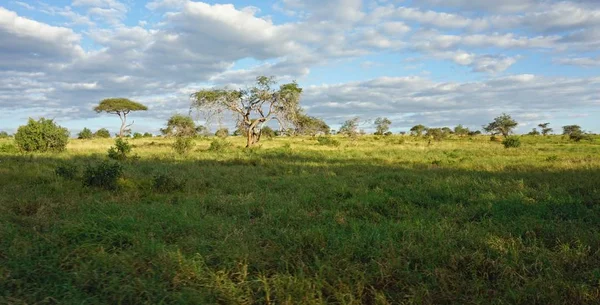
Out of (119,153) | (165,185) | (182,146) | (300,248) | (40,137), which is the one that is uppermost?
(40,137)

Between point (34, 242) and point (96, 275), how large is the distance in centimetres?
169

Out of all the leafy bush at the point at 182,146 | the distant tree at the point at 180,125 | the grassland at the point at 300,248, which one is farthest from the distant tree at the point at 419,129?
the grassland at the point at 300,248

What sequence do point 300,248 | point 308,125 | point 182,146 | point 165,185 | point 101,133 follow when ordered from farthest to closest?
point 101,133
point 308,125
point 182,146
point 165,185
point 300,248

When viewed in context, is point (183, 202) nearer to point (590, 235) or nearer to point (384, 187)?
point (384, 187)

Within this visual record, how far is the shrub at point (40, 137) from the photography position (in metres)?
22.3

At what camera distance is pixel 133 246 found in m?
4.98

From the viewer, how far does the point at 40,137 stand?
22.6 m

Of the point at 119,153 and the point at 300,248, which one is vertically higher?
the point at 119,153

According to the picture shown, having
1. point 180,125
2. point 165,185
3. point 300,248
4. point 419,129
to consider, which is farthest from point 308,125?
point 300,248

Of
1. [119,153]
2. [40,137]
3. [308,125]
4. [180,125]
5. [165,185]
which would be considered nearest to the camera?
[165,185]

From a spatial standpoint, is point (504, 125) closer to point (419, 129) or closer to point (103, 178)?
point (419, 129)

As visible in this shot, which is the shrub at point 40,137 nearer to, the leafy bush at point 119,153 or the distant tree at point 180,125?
the leafy bush at point 119,153

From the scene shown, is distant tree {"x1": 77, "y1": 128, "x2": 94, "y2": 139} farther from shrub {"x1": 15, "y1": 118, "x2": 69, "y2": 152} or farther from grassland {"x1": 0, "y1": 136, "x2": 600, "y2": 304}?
grassland {"x1": 0, "y1": 136, "x2": 600, "y2": 304}

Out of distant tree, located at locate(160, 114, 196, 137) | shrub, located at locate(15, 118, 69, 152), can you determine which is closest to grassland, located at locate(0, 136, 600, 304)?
shrub, located at locate(15, 118, 69, 152)
